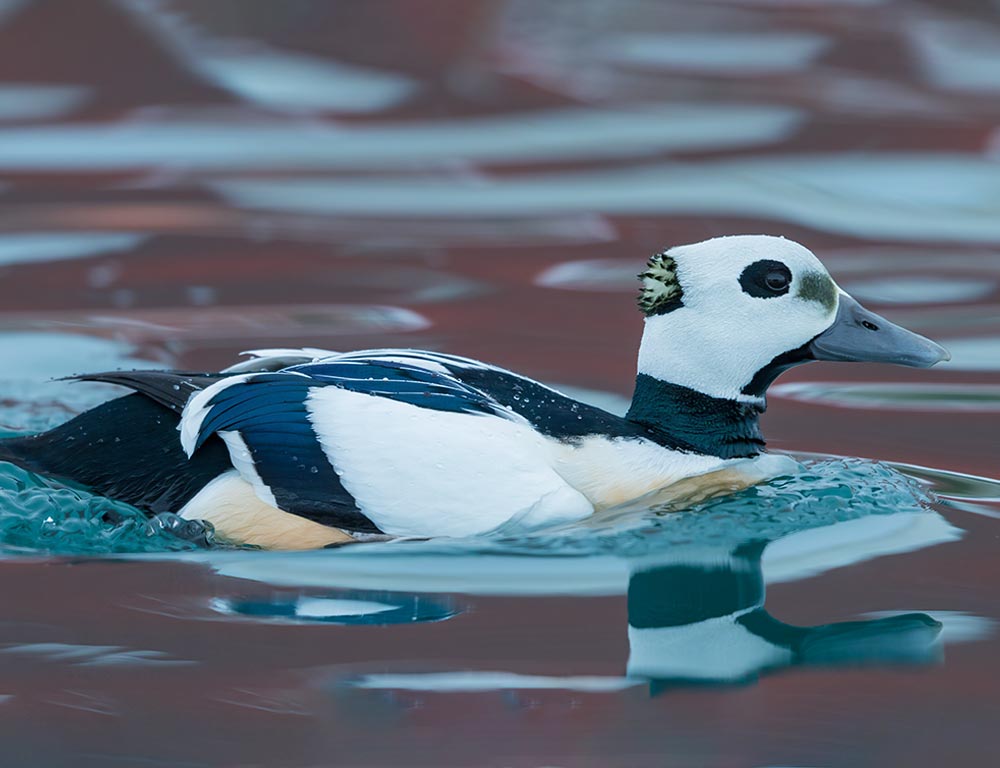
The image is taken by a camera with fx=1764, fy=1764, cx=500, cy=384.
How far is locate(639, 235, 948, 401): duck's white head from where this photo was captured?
194 inches

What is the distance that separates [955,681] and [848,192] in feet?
21.7

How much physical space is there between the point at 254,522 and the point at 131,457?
442mm

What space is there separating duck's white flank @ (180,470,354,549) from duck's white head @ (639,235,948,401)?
1113mm

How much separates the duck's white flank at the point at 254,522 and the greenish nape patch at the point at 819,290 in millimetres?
1464

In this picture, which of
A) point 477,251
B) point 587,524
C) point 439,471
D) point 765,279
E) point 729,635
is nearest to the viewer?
point 729,635

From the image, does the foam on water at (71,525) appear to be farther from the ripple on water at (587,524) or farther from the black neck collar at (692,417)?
the black neck collar at (692,417)

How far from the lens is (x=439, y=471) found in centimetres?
452

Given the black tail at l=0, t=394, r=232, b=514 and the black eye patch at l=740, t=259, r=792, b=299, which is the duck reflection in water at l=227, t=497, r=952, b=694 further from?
the black eye patch at l=740, t=259, r=792, b=299

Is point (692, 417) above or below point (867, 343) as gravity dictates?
below

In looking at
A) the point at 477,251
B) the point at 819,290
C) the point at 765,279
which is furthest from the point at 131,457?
the point at 477,251

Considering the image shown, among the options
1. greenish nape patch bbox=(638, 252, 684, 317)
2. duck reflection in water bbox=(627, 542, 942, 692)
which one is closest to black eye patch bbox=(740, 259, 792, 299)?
greenish nape patch bbox=(638, 252, 684, 317)

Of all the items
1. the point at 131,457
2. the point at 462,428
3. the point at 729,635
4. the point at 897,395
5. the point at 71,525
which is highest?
the point at 897,395

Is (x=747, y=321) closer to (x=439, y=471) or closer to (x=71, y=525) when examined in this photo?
(x=439, y=471)

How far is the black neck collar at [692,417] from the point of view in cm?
505
